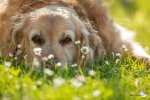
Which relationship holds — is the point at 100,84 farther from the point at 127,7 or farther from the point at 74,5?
the point at 127,7

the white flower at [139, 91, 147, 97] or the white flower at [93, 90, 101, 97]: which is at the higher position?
the white flower at [93, 90, 101, 97]

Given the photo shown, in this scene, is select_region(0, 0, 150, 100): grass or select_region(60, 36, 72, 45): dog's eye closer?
select_region(0, 0, 150, 100): grass

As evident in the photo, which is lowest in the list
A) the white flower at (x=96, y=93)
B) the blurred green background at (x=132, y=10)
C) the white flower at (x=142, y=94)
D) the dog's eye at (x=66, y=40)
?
the blurred green background at (x=132, y=10)

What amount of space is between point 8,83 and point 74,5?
2.45 meters

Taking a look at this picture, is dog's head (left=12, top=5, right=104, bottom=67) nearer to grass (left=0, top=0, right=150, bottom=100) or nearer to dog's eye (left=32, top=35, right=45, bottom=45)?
dog's eye (left=32, top=35, right=45, bottom=45)

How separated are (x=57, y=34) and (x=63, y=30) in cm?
11

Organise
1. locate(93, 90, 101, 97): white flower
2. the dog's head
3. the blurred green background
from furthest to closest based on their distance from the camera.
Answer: the blurred green background < the dog's head < locate(93, 90, 101, 97): white flower

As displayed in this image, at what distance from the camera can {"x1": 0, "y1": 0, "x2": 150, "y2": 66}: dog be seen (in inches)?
220

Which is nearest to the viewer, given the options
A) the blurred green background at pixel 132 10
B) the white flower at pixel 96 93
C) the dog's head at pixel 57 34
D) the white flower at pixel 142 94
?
the white flower at pixel 96 93

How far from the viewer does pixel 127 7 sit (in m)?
18.3

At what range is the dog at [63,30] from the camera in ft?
18.3

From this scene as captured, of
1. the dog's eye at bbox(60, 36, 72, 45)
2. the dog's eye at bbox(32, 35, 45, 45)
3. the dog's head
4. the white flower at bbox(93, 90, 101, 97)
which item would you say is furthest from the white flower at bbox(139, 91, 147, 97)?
the dog's eye at bbox(32, 35, 45, 45)

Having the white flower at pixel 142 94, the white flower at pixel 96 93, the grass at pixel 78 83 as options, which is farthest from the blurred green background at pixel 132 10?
the white flower at pixel 96 93

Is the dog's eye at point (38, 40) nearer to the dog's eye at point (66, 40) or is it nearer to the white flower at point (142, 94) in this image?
the dog's eye at point (66, 40)
